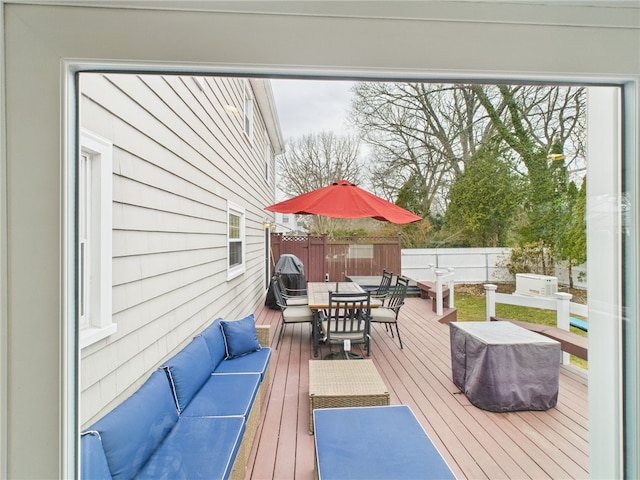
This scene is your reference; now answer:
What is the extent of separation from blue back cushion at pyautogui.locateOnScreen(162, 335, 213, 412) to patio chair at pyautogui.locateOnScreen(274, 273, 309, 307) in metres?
2.66

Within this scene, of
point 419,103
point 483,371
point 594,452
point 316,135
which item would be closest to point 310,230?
point 316,135

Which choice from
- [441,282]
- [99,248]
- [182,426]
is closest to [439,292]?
[441,282]

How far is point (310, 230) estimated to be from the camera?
27.0ft

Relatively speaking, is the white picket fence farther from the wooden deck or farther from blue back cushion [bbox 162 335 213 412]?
blue back cushion [bbox 162 335 213 412]

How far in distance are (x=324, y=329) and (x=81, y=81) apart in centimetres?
370

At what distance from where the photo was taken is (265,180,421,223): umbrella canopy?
3.84m

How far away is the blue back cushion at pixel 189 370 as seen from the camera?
202 centimetres

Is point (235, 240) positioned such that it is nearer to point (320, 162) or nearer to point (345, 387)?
point (320, 162)

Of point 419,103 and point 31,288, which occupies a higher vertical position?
point 419,103

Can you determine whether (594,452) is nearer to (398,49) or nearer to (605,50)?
(605,50)

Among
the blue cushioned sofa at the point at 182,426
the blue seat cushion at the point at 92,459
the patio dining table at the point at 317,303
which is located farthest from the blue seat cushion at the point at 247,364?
the blue seat cushion at the point at 92,459

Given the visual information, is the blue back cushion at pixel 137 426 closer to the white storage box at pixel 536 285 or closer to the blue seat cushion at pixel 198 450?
the blue seat cushion at pixel 198 450

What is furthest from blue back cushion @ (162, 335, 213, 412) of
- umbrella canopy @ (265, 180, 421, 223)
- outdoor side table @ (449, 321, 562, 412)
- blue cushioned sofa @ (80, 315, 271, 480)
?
outdoor side table @ (449, 321, 562, 412)

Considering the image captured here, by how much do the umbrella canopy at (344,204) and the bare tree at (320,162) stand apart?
0.32 metres
